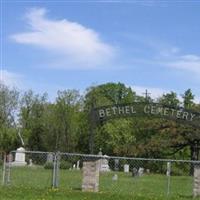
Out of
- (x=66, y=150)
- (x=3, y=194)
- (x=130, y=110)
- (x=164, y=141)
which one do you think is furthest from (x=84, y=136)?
(x=3, y=194)

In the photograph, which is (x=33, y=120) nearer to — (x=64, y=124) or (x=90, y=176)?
(x=64, y=124)

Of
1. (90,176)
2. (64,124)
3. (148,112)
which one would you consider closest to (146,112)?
(148,112)

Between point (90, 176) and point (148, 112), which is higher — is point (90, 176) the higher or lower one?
the lower one

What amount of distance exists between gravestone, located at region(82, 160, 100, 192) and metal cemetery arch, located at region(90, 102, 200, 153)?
2.77 m

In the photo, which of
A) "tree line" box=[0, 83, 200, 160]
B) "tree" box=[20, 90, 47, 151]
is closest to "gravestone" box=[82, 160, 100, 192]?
"tree line" box=[0, 83, 200, 160]

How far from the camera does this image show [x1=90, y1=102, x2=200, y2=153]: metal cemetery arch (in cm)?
2178

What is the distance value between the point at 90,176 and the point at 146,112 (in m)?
3.86

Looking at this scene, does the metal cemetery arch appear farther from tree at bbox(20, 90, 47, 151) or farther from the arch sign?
tree at bbox(20, 90, 47, 151)

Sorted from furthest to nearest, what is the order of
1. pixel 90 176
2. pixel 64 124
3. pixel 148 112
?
pixel 64 124 → pixel 148 112 → pixel 90 176

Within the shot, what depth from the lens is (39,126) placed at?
78.0 metres

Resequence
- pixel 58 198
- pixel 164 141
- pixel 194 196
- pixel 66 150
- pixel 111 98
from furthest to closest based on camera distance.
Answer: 1. pixel 111 98
2. pixel 66 150
3. pixel 164 141
4. pixel 194 196
5. pixel 58 198

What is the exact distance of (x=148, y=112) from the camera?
22375 mm

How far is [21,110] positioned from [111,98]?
52.8 feet

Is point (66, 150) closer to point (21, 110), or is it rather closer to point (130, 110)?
point (21, 110)
